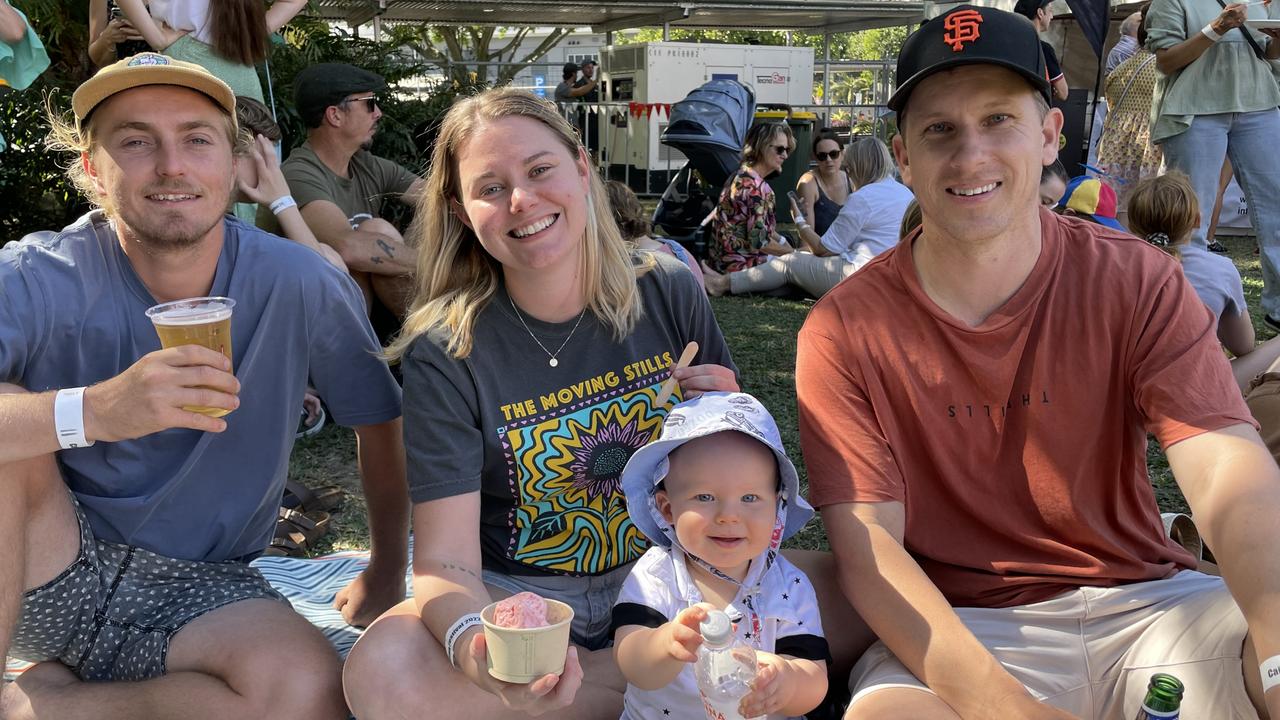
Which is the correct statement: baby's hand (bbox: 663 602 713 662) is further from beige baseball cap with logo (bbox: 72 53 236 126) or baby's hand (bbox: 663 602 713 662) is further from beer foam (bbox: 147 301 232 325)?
beige baseball cap with logo (bbox: 72 53 236 126)

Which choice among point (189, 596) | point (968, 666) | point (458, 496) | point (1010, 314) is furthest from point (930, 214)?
point (189, 596)

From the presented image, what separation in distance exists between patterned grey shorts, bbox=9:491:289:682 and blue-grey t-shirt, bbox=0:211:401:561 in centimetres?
8

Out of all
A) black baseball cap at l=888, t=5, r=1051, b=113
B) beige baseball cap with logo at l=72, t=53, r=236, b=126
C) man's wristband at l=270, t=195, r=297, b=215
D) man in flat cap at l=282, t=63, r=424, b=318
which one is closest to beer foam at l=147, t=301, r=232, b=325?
beige baseball cap with logo at l=72, t=53, r=236, b=126

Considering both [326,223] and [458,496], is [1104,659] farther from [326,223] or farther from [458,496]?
[326,223]

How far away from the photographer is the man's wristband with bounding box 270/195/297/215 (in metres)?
4.95

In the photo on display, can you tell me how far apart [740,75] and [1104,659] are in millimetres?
17927

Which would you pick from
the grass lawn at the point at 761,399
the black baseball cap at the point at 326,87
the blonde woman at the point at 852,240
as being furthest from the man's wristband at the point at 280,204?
the blonde woman at the point at 852,240

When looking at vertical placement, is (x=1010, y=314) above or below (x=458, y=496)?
above

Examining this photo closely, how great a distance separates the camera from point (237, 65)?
571 cm

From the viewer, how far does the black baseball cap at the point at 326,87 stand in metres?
5.58

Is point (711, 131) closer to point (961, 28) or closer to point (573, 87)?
point (961, 28)

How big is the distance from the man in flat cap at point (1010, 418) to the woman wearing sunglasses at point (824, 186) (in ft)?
28.2

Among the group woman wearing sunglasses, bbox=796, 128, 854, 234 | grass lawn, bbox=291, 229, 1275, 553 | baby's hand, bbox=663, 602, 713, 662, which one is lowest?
grass lawn, bbox=291, 229, 1275, 553

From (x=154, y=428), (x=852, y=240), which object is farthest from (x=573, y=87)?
(x=154, y=428)
